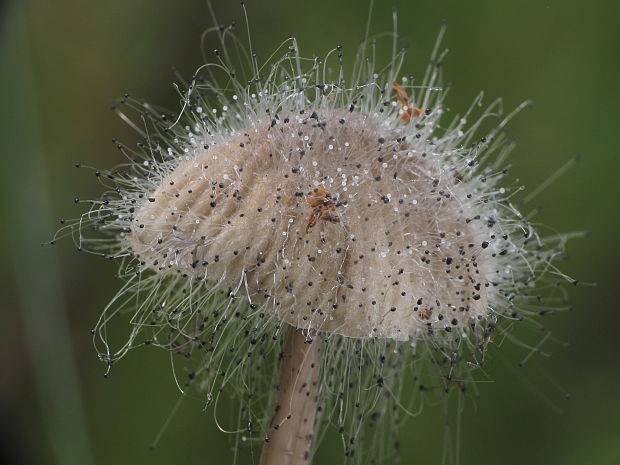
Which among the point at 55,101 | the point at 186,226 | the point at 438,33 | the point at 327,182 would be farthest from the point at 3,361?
the point at 438,33

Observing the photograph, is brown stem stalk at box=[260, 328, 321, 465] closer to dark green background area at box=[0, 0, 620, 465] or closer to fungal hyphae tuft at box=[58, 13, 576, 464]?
fungal hyphae tuft at box=[58, 13, 576, 464]

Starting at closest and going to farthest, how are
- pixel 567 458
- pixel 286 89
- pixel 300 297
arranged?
pixel 300 297
pixel 286 89
pixel 567 458

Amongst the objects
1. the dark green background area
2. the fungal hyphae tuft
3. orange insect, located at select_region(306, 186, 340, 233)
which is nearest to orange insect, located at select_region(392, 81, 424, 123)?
the fungal hyphae tuft

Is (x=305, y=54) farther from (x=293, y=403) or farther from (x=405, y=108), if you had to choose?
(x=293, y=403)

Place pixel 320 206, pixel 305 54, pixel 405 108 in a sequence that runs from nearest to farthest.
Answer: pixel 320 206 < pixel 405 108 < pixel 305 54

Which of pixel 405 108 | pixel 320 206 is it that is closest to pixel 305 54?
pixel 405 108

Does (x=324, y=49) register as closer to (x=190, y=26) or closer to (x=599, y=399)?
(x=190, y=26)
